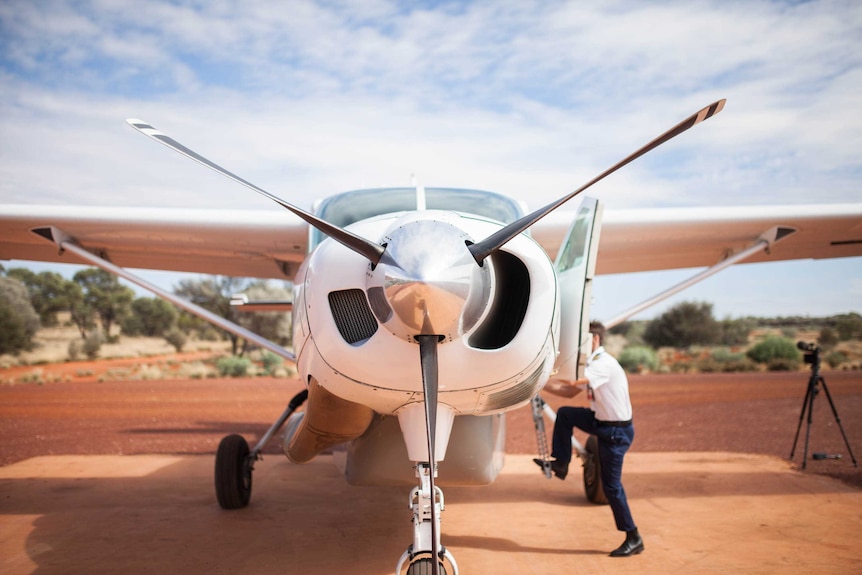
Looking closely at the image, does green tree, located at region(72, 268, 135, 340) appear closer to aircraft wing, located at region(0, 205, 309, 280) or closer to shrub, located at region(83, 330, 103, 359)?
shrub, located at region(83, 330, 103, 359)

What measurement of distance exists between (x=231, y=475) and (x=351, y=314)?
3.82 metres

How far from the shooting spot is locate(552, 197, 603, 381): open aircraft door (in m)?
4.27

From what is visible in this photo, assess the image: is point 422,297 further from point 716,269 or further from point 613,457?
point 716,269

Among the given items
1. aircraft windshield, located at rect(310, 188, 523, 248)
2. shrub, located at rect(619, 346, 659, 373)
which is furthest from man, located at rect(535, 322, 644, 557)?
shrub, located at rect(619, 346, 659, 373)

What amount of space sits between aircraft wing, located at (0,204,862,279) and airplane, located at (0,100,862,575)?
0.02m

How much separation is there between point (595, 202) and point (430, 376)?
2113 millimetres

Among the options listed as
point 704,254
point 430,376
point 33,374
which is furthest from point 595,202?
point 33,374

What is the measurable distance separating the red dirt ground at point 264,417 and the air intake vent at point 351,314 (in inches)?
272

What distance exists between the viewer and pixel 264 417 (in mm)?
13812

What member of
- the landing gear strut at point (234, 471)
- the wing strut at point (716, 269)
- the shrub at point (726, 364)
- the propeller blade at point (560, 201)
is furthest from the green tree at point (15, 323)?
the propeller blade at point (560, 201)

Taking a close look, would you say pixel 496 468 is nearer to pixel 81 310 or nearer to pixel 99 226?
pixel 99 226

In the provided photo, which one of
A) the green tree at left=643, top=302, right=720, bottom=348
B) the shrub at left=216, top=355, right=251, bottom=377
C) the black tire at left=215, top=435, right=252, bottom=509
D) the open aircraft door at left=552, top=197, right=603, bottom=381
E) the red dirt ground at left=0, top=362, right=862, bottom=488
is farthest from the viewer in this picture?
the green tree at left=643, top=302, right=720, bottom=348

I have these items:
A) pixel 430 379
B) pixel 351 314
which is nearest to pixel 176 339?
pixel 351 314

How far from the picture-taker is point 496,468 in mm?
5180
